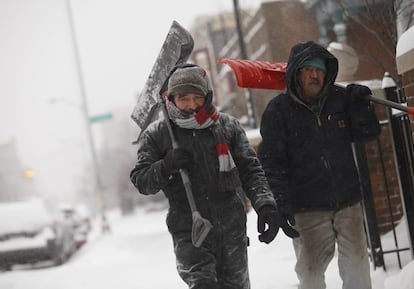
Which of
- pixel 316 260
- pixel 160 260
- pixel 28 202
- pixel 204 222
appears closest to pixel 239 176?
pixel 204 222

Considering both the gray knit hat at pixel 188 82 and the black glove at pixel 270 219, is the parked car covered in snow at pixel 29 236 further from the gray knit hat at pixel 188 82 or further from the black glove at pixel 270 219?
the black glove at pixel 270 219

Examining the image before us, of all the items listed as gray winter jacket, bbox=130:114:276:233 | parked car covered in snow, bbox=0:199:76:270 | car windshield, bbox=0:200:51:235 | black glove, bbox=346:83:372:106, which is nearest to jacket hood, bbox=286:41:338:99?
black glove, bbox=346:83:372:106

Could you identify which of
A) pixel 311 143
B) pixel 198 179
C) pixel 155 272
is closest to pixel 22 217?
pixel 155 272

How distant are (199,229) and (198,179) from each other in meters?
0.35

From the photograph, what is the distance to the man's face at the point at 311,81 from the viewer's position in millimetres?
3496

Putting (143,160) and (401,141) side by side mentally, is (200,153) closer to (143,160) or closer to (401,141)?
(143,160)

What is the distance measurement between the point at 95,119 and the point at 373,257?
45.5ft

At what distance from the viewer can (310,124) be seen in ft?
11.3

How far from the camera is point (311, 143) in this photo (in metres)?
3.45

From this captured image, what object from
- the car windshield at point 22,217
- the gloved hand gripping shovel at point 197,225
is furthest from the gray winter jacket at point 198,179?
the car windshield at point 22,217

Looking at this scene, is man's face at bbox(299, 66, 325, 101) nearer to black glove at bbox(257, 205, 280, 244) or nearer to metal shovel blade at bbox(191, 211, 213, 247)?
black glove at bbox(257, 205, 280, 244)

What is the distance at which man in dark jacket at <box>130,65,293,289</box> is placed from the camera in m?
3.10

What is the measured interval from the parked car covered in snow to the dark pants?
9.23m

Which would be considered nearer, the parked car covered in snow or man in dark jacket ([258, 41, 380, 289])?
man in dark jacket ([258, 41, 380, 289])
